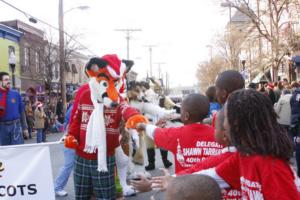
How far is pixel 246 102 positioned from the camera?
7.47ft

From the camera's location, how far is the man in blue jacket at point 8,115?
7.75 m

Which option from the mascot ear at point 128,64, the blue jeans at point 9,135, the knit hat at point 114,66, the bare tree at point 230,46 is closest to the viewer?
the knit hat at point 114,66

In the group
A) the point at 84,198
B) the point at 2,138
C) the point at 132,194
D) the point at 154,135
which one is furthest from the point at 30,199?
the point at 2,138

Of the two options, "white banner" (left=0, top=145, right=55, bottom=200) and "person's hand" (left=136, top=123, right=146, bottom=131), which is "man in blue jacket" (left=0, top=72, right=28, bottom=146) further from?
"person's hand" (left=136, top=123, right=146, bottom=131)

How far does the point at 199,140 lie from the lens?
10.9 feet

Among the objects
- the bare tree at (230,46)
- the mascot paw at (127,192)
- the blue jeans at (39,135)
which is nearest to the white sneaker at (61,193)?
the mascot paw at (127,192)

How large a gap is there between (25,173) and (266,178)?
9.97 feet

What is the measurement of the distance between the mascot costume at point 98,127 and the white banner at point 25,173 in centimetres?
30

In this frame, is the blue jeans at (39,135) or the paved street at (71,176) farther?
the blue jeans at (39,135)

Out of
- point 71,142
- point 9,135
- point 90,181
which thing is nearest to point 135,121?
point 71,142

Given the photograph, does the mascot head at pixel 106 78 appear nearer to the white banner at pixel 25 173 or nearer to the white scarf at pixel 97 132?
the white scarf at pixel 97 132

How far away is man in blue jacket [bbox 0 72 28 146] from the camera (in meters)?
7.75

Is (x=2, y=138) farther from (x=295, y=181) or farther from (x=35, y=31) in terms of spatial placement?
(x=35, y=31)

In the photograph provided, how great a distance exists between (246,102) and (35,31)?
123ft
